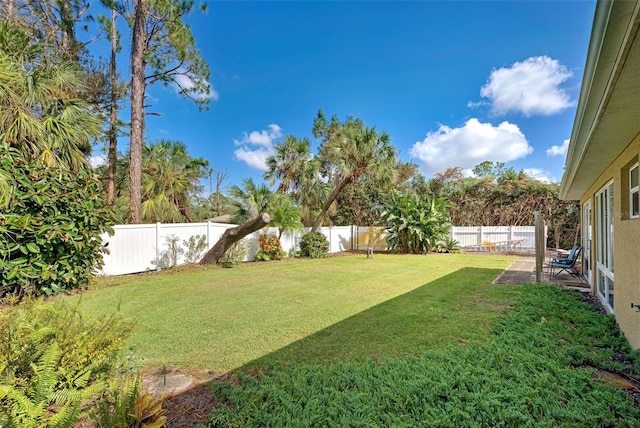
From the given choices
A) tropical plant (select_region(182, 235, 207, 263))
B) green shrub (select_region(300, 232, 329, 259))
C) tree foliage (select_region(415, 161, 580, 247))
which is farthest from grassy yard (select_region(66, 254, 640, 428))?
tree foliage (select_region(415, 161, 580, 247))

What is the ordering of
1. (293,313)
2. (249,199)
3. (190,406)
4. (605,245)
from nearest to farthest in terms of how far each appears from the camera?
(190,406) → (293,313) → (605,245) → (249,199)

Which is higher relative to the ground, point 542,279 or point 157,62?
point 157,62

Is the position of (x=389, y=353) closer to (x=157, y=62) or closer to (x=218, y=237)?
(x=218, y=237)

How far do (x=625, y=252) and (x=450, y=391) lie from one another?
3.18 metres

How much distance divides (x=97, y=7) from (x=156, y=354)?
1536cm

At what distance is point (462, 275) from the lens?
26.5 ft

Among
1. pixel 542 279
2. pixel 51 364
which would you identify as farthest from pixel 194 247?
pixel 542 279

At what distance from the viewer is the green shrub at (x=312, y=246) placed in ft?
41.4

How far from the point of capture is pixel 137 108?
10.1 metres

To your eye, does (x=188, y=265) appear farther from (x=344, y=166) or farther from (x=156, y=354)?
(x=344, y=166)

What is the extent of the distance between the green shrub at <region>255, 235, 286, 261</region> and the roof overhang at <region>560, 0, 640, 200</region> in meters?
9.52

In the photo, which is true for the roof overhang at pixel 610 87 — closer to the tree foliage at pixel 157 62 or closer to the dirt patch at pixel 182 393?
the dirt patch at pixel 182 393

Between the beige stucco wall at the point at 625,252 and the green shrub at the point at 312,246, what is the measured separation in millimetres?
9511

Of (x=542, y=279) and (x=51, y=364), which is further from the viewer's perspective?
(x=542, y=279)
